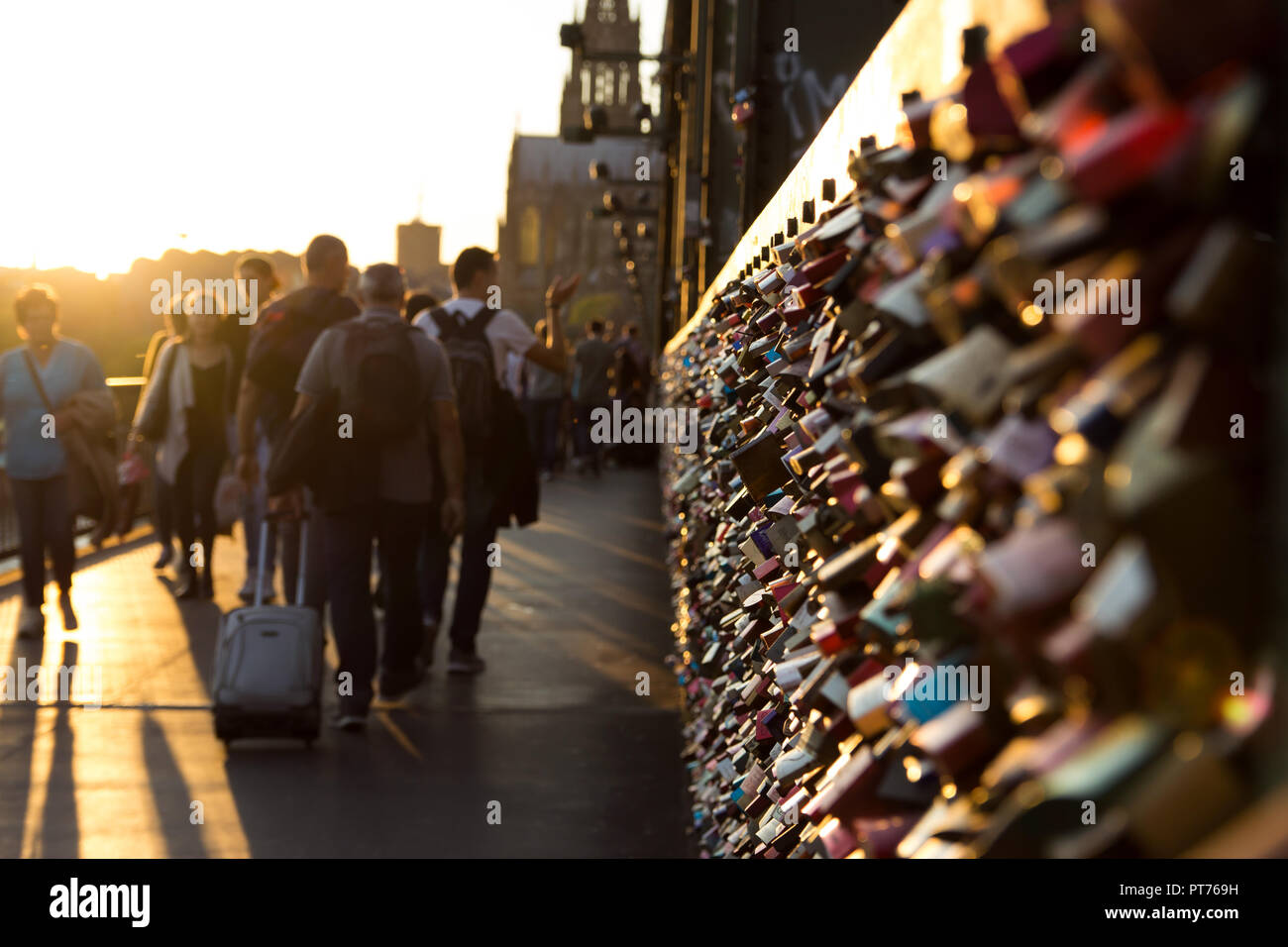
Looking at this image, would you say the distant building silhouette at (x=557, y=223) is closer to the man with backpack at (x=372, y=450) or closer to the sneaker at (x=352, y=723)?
the man with backpack at (x=372, y=450)

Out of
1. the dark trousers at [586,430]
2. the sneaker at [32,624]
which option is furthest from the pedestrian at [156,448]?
A: the dark trousers at [586,430]

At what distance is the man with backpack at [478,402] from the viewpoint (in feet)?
28.6

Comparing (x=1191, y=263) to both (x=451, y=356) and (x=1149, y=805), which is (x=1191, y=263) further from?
(x=451, y=356)

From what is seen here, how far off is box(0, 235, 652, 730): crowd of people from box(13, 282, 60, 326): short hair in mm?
13

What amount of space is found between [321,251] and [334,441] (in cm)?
138

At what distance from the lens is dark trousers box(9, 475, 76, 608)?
946cm

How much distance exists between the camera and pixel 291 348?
859 centimetres

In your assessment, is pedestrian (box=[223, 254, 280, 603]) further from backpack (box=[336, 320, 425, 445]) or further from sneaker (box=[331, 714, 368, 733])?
sneaker (box=[331, 714, 368, 733])

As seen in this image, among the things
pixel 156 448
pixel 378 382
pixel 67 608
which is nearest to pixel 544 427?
pixel 156 448

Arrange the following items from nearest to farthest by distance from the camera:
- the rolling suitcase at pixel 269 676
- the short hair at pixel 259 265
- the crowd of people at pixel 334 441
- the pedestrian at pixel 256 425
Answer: the rolling suitcase at pixel 269 676
the crowd of people at pixel 334 441
the pedestrian at pixel 256 425
the short hair at pixel 259 265

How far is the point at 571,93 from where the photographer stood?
11612 centimetres

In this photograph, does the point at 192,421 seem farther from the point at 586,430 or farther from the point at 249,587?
the point at 586,430

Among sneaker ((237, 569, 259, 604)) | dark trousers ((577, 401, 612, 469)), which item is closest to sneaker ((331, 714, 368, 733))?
sneaker ((237, 569, 259, 604))
